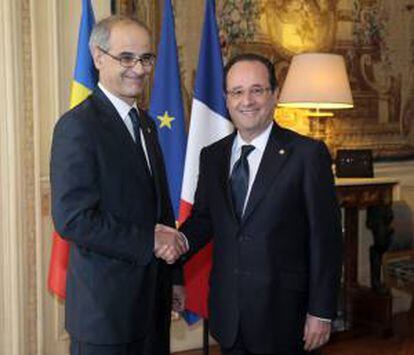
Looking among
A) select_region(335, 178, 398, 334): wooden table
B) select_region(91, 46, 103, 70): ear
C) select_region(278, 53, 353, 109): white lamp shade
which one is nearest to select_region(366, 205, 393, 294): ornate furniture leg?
select_region(335, 178, 398, 334): wooden table

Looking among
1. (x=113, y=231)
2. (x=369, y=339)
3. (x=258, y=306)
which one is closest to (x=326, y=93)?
(x=369, y=339)

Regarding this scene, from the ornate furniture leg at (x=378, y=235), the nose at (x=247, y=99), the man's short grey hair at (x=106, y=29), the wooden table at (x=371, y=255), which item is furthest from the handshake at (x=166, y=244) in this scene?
the ornate furniture leg at (x=378, y=235)

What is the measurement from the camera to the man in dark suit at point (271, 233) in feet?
5.86

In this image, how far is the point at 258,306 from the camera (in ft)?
5.93

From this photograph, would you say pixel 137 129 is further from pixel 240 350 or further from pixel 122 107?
pixel 240 350

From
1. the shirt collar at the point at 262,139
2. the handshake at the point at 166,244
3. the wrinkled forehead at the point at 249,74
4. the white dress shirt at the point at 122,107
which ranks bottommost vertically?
the handshake at the point at 166,244

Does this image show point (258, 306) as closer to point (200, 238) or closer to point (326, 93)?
point (200, 238)

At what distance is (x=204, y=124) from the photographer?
276cm

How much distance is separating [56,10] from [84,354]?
1.91 m

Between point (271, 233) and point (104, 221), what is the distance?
0.50 m

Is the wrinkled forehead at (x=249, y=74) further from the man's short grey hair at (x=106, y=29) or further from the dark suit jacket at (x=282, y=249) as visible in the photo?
the man's short grey hair at (x=106, y=29)

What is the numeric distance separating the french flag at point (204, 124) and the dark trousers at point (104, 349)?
0.97 metres

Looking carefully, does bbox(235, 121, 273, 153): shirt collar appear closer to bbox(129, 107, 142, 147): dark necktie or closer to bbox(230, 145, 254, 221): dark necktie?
bbox(230, 145, 254, 221): dark necktie

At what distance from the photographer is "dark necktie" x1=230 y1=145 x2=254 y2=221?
6.08 ft
